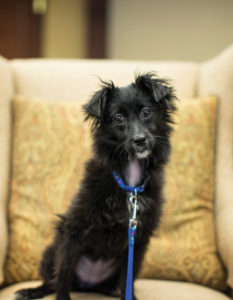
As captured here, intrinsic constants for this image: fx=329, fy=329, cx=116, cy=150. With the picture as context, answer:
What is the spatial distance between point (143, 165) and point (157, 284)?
613mm

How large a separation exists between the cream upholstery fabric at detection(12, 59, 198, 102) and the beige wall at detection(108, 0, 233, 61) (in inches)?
88.4

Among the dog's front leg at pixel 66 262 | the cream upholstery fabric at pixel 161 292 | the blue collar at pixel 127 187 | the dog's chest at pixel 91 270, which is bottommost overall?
the cream upholstery fabric at pixel 161 292

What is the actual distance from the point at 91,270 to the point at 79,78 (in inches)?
44.3

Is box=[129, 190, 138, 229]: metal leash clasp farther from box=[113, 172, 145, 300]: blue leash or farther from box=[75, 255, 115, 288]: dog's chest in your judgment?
box=[75, 255, 115, 288]: dog's chest

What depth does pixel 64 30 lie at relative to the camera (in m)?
4.85

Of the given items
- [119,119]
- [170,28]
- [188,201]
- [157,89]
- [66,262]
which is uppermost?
[170,28]

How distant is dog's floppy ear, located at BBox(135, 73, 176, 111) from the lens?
139cm

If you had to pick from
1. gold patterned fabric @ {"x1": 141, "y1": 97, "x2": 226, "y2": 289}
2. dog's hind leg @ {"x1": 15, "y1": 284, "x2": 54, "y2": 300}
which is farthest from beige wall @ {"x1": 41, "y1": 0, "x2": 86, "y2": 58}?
dog's hind leg @ {"x1": 15, "y1": 284, "x2": 54, "y2": 300}

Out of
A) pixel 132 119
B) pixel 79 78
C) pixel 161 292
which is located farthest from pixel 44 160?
pixel 161 292

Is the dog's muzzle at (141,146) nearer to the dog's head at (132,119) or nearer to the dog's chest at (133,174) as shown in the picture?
the dog's head at (132,119)

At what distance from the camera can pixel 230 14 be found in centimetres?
402

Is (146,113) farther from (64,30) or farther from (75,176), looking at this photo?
(64,30)

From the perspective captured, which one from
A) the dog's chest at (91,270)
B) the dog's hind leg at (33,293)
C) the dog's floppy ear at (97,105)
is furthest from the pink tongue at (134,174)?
the dog's hind leg at (33,293)

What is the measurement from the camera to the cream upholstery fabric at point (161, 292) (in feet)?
4.74
